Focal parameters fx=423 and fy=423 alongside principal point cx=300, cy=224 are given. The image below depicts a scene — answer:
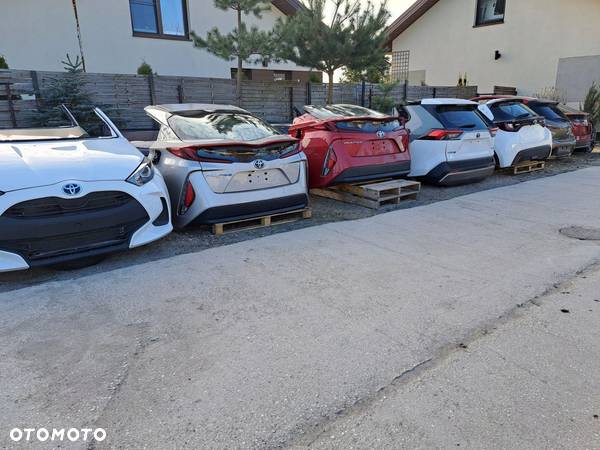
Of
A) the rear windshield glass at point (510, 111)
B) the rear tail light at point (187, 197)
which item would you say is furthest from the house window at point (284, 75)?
the rear tail light at point (187, 197)

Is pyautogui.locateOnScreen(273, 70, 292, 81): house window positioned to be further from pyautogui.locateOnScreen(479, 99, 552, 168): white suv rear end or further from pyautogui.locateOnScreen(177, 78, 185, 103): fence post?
pyautogui.locateOnScreen(479, 99, 552, 168): white suv rear end

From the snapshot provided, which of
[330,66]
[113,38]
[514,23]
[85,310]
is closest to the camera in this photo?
[85,310]

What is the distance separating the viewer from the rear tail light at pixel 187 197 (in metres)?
4.42

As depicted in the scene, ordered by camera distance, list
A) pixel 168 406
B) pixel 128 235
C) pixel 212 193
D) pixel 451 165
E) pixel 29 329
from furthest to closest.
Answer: pixel 451 165 < pixel 212 193 < pixel 128 235 < pixel 29 329 < pixel 168 406

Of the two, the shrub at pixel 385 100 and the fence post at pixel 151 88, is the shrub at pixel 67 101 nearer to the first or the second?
the fence post at pixel 151 88

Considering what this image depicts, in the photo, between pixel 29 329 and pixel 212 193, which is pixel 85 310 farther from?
pixel 212 193

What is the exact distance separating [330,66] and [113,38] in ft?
20.4

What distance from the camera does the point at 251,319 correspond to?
9.66 feet

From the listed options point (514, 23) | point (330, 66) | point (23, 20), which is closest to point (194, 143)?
point (330, 66)

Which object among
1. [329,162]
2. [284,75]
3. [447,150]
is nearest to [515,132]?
[447,150]

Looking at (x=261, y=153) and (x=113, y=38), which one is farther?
(x=113, y=38)

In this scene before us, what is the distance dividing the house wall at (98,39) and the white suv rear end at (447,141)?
27.2 feet

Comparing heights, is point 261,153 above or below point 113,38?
below

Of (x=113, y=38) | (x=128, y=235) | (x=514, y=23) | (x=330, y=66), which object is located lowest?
(x=128, y=235)
